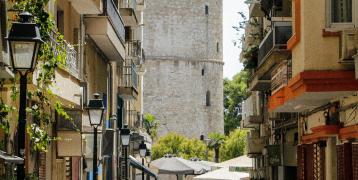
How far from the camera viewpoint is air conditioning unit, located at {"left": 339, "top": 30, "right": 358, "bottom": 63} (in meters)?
12.9

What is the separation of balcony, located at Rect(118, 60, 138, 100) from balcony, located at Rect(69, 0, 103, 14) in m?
11.6

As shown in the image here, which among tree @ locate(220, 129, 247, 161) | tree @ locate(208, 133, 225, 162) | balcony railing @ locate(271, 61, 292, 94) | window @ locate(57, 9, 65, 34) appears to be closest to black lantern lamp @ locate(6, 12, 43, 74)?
balcony railing @ locate(271, 61, 292, 94)

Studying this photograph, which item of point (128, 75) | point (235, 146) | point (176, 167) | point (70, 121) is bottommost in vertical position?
point (176, 167)

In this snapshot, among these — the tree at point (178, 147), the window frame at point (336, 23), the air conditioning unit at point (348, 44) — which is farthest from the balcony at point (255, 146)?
the tree at point (178, 147)

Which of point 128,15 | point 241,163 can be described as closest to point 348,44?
point 128,15

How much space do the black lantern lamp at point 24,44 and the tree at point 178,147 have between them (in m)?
56.9

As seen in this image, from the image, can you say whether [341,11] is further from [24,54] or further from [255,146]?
[255,146]

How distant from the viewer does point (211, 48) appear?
7738 centimetres

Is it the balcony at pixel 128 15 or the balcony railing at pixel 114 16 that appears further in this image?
the balcony at pixel 128 15

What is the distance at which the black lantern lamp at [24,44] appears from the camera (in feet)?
32.0

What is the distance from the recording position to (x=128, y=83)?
32750 mm

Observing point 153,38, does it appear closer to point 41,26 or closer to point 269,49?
point 269,49

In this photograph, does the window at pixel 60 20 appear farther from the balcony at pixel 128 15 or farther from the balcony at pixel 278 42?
the balcony at pixel 128 15

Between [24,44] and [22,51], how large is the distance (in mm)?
83
